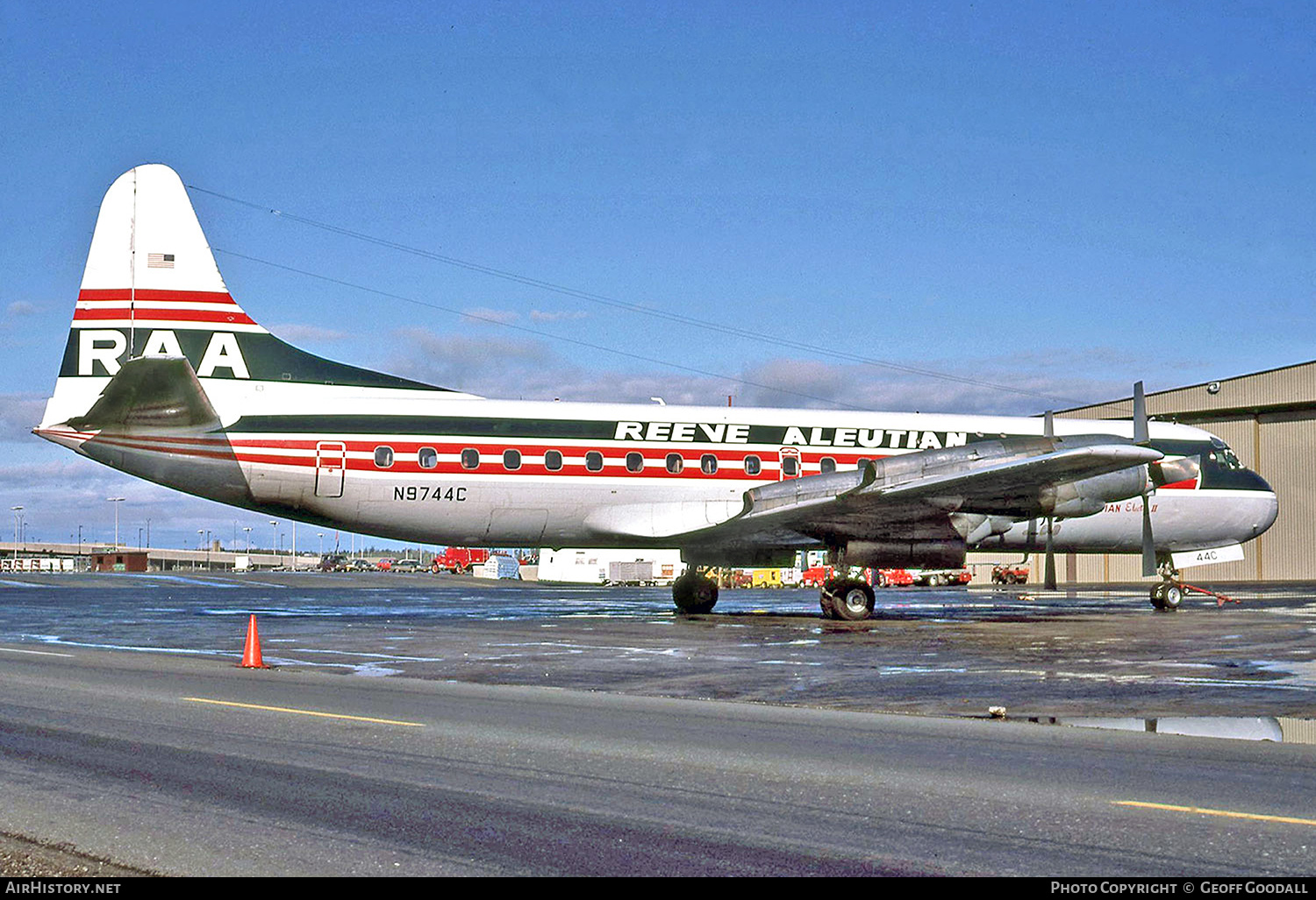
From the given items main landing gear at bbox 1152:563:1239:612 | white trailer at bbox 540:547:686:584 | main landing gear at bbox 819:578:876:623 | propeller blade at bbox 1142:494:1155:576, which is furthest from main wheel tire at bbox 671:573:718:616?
white trailer at bbox 540:547:686:584

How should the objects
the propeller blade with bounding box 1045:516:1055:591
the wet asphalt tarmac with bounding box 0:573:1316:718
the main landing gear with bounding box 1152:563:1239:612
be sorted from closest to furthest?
the wet asphalt tarmac with bounding box 0:573:1316:718
the propeller blade with bounding box 1045:516:1055:591
the main landing gear with bounding box 1152:563:1239:612

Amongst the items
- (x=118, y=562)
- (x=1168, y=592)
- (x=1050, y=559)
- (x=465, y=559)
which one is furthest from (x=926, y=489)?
(x=118, y=562)

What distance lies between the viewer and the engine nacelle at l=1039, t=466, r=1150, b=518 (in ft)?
88.6

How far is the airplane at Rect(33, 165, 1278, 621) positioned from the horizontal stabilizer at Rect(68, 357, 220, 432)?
0.12 feet

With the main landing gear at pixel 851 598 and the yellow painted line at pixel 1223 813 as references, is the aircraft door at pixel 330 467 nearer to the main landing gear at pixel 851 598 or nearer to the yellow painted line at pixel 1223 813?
A: the main landing gear at pixel 851 598

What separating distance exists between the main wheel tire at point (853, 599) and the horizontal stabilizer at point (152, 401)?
46.5ft

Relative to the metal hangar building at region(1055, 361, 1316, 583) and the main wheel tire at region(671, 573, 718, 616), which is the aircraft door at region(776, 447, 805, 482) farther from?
the metal hangar building at region(1055, 361, 1316, 583)

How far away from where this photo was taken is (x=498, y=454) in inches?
1054

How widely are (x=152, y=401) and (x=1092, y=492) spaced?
20.5 meters

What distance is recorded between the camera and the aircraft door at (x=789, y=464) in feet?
95.9

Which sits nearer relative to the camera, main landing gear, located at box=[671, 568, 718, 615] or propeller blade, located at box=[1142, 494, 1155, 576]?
propeller blade, located at box=[1142, 494, 1155, 576]

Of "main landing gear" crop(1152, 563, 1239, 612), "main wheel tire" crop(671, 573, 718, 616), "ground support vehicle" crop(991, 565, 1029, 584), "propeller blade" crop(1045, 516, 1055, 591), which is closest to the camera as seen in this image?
"propeller blade" crop(1045, 516, 1055, 591)

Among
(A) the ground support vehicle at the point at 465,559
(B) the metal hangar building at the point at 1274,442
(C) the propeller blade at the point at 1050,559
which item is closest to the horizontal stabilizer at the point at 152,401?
(C) the propeller blade at the point at 1050,559
